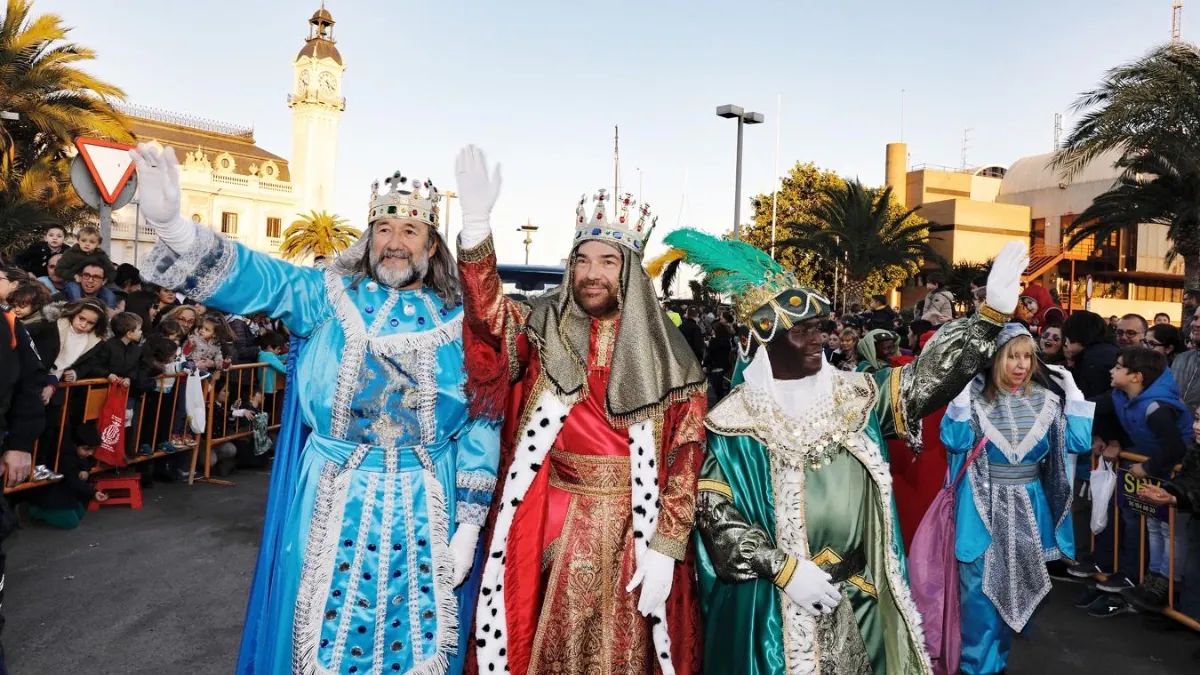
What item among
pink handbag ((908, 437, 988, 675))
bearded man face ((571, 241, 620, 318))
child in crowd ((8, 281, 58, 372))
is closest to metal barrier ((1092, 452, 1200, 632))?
pink handbag ((908, 437, 988, 675))

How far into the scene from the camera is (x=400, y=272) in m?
3.27

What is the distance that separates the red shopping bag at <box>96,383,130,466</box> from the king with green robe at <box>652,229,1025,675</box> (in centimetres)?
585

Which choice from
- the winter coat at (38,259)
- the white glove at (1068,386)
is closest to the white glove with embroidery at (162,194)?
the white glove at (1068,386)

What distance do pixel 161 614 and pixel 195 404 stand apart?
3.60 meters

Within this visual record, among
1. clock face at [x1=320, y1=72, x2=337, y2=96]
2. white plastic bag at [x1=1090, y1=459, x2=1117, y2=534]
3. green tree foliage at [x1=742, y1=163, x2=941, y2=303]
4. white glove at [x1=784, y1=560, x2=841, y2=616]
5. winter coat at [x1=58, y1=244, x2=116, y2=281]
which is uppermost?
clock face at [x1=320, y1=72, x2=337, y2=96]

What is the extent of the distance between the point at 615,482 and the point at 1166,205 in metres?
17.5

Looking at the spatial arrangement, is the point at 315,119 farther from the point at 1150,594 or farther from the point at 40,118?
the point at 1150,594

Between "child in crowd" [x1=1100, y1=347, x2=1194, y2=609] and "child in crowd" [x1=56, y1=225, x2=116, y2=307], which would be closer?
"child in crowd" [x1=1100, y1=347, x2=1194, y2=609]

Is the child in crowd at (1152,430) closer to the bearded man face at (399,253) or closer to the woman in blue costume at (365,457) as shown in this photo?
the woman in blue costume at (365,457)

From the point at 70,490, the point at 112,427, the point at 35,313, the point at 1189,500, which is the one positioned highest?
the point at 35,313

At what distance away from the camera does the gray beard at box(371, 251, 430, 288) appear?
3.27 meters

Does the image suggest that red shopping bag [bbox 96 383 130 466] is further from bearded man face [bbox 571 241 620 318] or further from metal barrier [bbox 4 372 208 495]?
bearded man face [bbox 571 241 620 318]

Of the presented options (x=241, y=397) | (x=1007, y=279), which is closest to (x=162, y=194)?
(x=1007, y=279)

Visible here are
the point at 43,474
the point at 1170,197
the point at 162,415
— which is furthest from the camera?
the point at 1170,197
